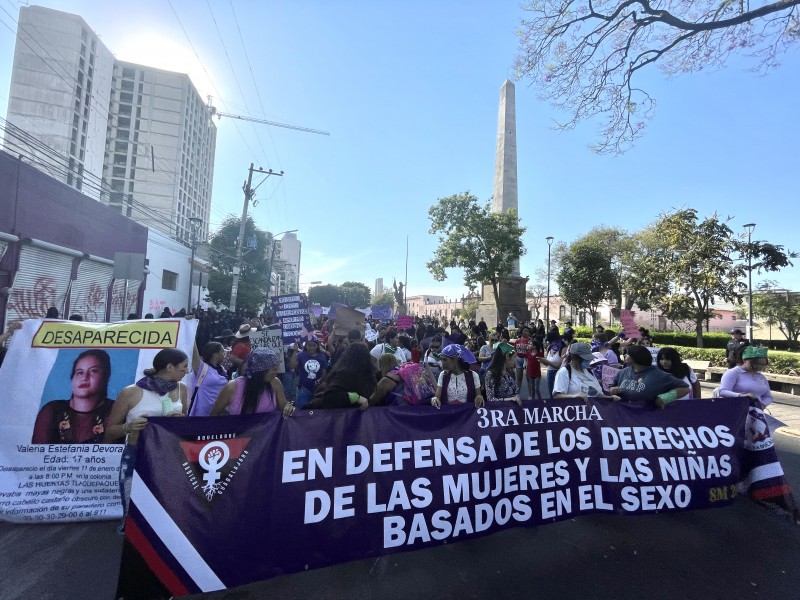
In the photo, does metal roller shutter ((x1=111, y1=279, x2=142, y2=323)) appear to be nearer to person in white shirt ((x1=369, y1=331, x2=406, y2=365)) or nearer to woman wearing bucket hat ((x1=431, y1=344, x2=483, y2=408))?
person in white shirt ((x1=369, y1=331, x2=406, y2=365))

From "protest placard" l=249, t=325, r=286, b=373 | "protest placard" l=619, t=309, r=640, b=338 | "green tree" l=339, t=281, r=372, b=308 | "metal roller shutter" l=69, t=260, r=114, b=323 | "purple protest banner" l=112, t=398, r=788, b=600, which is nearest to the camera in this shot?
"purple protest banner" l=112, t=398, r=788, b=600

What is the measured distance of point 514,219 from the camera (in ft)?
97.1

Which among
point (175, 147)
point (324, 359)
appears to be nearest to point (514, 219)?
point (324, 359)

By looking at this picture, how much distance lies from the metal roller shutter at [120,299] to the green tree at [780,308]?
134ft

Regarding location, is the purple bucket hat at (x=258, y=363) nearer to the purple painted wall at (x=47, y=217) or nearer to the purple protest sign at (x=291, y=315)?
the purple protest sign at (x=291, y=315)

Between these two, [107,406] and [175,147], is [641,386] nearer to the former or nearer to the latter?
→ [107,406]

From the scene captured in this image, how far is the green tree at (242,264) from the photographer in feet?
104

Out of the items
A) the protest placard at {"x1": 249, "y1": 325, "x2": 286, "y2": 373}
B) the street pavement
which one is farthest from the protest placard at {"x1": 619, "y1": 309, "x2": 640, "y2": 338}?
the protest placard at {"x1": 249, "y1": 325, "x2": 286, "y2": 373}

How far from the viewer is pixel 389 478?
9.97 feet

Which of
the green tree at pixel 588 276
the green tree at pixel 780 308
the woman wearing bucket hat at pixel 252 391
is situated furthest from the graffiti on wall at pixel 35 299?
the green tree at pixel 780 308

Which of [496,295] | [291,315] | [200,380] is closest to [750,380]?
[200,380]

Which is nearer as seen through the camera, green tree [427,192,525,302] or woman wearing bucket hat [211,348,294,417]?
woman wearing bucket hat [211,348,294,417]

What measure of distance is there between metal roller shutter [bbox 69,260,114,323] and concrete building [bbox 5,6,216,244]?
41537 millimetres

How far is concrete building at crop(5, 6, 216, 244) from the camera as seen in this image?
59656 millimetres
